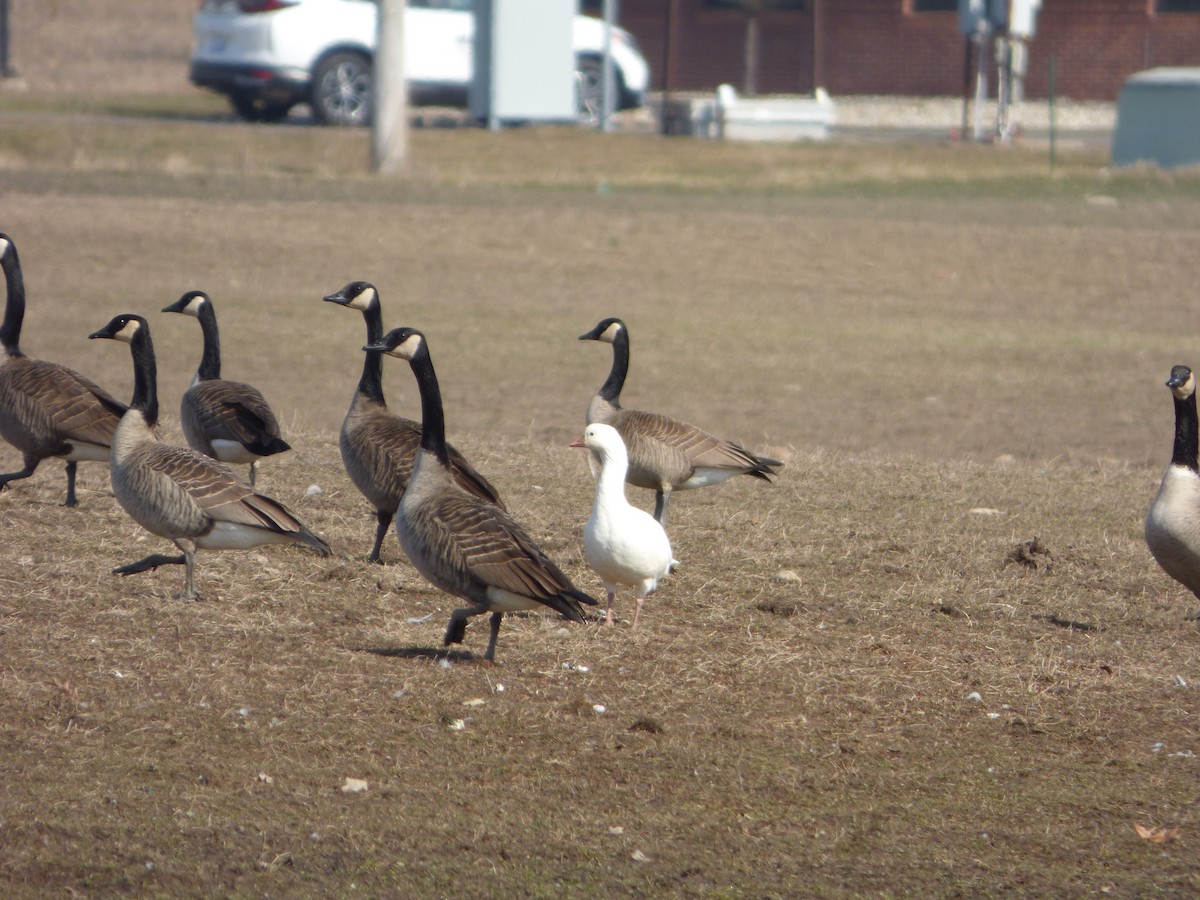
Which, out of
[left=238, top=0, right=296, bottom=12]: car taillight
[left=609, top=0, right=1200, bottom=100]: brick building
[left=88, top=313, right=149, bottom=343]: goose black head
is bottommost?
[left=88, top=313, right=149, bottom=343]: goose black head

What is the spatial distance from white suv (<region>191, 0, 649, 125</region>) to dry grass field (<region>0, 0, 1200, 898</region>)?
8.92 meters

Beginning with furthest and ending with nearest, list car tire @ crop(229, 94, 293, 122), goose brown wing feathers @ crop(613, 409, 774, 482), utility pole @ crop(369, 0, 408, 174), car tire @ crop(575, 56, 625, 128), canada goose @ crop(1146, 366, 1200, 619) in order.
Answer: car tire @ crop(575, 56, 625, 128) → car tire @ crop(229, 94, 293, 122) → utility pole @ crop(369, 0, 408, 174) → goose brown wing feathers @ crop(613, 409, 774, 482) → canada goose @ crop(1146, 366, 1200, 619)

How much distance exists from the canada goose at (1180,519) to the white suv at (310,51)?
1923cm

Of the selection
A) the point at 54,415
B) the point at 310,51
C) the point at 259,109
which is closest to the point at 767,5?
the point at 259,109

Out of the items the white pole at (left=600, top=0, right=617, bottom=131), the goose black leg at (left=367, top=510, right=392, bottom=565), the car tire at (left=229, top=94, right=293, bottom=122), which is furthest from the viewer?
the white pole at (left=600, top=0, right=617, bottom=131)

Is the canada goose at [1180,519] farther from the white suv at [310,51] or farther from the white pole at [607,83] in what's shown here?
the white pole at [607,83]

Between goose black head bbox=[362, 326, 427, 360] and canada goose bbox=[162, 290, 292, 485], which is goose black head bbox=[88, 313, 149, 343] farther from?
goose black head bbox=[362, 326, 427, 360]

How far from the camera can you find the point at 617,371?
8.62 m

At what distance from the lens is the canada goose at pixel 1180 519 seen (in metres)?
6.54

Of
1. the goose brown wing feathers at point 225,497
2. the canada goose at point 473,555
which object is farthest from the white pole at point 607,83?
the canada goose at point 473,555

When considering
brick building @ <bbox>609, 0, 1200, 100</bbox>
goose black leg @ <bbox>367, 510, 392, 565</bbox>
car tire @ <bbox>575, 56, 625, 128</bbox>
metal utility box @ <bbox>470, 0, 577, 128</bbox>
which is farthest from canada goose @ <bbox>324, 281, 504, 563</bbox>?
brick building @ <bbox>609, 0, 1200, 100</bbox>

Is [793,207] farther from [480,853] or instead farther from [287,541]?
[480,853]

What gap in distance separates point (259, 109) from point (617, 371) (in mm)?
19942

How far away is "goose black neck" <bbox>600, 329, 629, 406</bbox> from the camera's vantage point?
27.9ft
